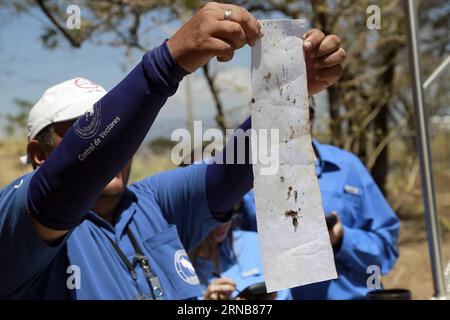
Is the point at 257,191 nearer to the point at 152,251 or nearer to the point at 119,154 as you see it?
the point at 119,154

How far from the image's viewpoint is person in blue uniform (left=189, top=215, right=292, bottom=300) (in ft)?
9.01

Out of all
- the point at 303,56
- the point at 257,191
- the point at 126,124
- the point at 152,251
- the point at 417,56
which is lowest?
the point at 152,251

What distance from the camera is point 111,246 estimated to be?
5.32ft

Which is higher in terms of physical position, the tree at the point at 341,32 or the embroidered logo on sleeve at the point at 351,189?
the tree at the point at 341,32

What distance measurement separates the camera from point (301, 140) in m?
1.30

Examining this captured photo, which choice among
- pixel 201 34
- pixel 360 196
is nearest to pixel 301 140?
pixel 201 34

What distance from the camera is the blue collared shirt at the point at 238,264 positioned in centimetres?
276

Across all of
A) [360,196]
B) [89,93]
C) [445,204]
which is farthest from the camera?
[445,204]

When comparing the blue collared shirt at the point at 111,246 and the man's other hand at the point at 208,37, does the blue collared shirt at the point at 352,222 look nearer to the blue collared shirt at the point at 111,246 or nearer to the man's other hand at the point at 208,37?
the blue collared shirt at the point at 111,246

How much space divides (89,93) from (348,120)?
12.7 feet

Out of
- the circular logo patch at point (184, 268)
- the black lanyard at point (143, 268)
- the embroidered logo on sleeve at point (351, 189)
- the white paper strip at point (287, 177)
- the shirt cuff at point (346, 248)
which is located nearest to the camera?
the white paper strip at point (287, 177)

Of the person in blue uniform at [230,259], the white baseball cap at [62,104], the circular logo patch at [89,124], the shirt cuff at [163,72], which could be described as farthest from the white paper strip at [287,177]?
the person in blue uniform at [230,259]

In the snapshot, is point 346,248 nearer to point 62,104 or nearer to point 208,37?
point 62,104

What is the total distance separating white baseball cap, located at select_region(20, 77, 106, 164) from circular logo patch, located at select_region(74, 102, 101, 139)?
42 cm
